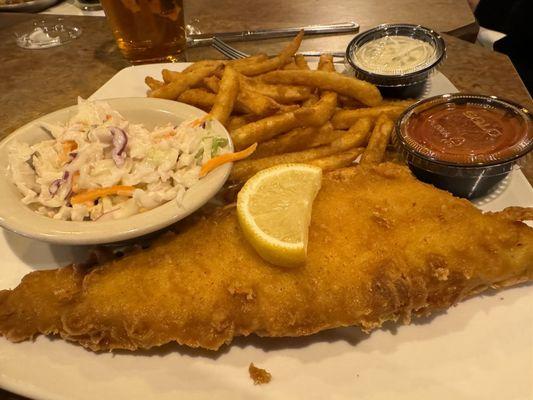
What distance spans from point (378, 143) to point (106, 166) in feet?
3.77

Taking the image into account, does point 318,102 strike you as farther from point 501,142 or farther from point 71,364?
point 71,364

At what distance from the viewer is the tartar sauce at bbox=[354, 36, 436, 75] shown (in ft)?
8.45

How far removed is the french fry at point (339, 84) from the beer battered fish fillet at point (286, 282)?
2.52 ft

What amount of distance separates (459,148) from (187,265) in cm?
117

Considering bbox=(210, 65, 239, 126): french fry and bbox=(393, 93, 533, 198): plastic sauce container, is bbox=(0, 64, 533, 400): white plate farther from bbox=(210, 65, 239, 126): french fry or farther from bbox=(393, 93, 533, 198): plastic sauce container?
bbox=(210, 65, 239, 126): french fry

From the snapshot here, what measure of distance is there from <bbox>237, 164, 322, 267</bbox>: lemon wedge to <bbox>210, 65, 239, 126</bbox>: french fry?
0.49 metres

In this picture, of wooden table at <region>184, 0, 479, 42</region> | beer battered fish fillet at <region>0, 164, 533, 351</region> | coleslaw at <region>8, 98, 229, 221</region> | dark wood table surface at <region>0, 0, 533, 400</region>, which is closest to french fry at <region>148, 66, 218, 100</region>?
coleslaw at <region>8, 98, 229, 221</region>

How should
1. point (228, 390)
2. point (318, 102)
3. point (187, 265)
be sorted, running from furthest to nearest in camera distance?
point (318, 102) < point (187, 265) < point (228, 390)

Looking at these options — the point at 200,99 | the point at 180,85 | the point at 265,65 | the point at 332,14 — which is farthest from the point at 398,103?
the point at 332,14

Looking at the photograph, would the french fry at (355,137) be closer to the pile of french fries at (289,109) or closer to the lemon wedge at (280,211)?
the pile of french fries at (289,109)

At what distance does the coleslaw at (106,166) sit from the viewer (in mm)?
1753

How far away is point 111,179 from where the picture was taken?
178 centimetres

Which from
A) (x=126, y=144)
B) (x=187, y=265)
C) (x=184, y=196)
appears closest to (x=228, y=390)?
(x=187, y=265)

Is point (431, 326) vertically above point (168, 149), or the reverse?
point (168, 149)
